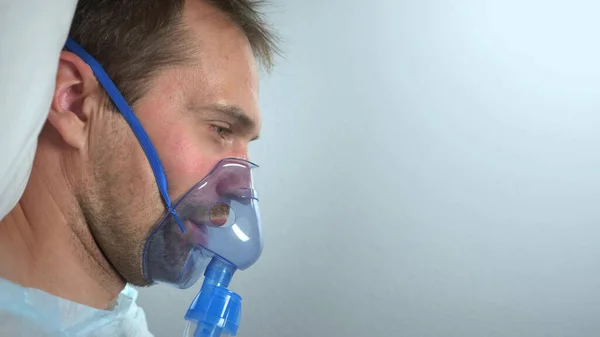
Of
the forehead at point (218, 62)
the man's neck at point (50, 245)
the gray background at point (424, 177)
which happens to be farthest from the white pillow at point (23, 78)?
the gray background at point (424, 177)

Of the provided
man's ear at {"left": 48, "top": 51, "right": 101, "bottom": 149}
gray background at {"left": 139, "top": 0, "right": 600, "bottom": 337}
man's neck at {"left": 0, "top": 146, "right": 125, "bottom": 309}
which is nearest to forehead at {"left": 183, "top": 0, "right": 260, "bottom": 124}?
man's ear at {"left": 48, "top": 51, "right": 101, "bottom": 149}

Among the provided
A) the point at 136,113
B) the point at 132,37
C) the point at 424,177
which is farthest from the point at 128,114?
the point at 424,177

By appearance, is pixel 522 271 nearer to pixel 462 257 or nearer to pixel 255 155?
pixel 462 257

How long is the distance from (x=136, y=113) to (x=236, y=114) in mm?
148

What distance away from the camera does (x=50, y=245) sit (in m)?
0.80

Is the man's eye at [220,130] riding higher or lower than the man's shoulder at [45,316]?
higher

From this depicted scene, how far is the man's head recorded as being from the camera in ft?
2.71

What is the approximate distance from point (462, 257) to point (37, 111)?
38.4 inches

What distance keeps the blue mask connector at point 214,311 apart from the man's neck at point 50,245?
0.52 ft

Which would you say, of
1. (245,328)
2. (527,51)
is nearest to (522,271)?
(527,51)

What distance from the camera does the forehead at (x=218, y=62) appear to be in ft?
2.82

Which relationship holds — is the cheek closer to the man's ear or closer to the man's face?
the man's face

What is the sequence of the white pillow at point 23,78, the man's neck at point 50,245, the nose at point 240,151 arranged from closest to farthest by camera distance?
the white pillow at point 23,78 < the man's neck at point 50,245 < the nose at point 240,151

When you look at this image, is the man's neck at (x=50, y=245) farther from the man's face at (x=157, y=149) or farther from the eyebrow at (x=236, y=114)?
the eyebrow at (x=236, y=114)
